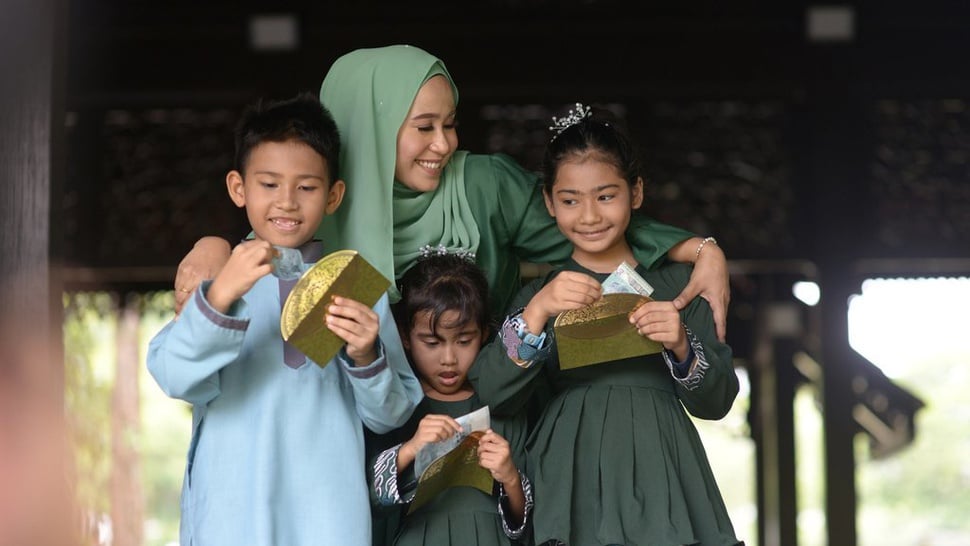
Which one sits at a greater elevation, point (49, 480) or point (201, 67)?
point (201, 67)

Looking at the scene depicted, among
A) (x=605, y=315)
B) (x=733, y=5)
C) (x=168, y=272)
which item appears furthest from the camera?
(x=168, y=272)

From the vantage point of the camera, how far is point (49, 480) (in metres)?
3.36

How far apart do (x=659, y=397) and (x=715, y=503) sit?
0.84 feet

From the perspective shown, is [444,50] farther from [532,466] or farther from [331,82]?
[532,466]

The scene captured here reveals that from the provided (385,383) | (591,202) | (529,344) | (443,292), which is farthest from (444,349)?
(591,202)

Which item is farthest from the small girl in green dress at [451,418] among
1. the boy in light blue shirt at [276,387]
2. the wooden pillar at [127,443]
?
the wooden pillar at [127,443]

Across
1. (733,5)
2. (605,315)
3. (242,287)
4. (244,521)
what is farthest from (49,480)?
(733,5)

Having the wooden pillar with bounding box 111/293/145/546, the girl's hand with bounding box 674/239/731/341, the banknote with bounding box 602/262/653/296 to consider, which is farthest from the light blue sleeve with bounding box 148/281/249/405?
the wooden pillar with bounding box 111/293/145/546

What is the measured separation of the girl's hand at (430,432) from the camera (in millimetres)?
2877

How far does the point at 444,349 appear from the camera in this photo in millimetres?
3131

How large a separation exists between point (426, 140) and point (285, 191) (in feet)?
1.51

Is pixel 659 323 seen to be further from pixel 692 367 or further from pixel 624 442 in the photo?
→ pixel 624 442

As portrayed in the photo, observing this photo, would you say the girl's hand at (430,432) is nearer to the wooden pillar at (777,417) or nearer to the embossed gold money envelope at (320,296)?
the embossed gold money envelope at (320,296)

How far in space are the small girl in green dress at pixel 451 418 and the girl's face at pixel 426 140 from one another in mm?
180
